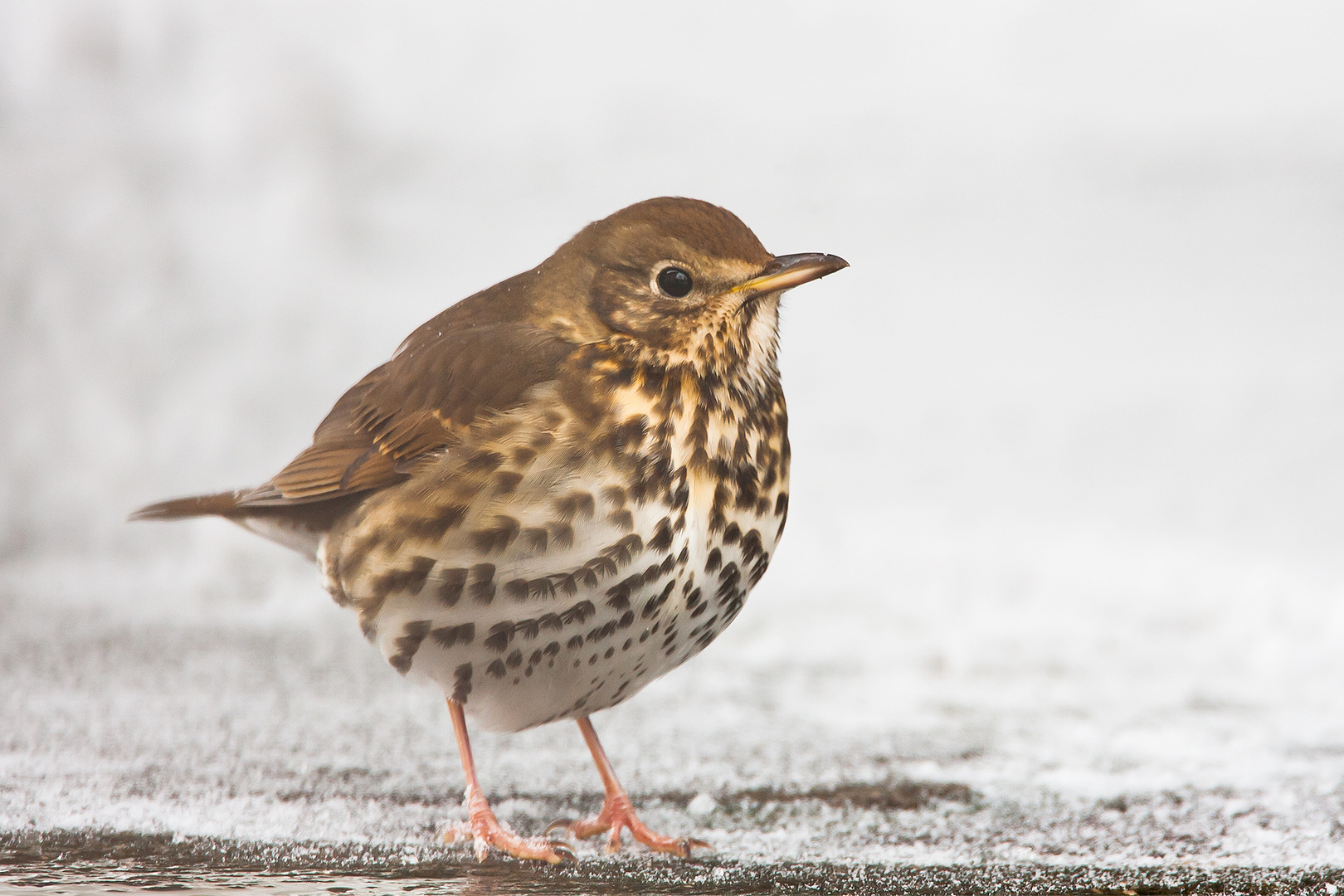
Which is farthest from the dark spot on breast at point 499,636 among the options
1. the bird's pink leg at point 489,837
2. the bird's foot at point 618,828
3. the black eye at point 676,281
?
the black eye at point 676,281

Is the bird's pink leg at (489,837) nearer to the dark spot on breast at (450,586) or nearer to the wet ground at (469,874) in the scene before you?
the wet ground at (469,874)

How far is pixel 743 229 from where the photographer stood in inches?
86.5

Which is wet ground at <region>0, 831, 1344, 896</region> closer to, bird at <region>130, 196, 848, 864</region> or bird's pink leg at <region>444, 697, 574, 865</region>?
bird's pink leg at <region>444, 697, 574, 865</region>

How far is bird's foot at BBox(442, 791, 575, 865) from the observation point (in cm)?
222

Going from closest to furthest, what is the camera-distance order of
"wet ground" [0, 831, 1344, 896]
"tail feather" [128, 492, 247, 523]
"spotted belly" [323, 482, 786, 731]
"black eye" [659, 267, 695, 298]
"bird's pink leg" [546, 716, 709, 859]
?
"wet ground" [0, 831, 1344, 896] → "spotted belly" [323, 482, 786, 731] → "black eye" [659, 267, 695, 298] → "bird's pink leg" [546, 716, 709, 859] → "tail feather" [128, 492, 247, 523]

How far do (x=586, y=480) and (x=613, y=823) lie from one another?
0.69m

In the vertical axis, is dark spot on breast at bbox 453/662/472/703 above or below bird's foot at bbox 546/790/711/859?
above

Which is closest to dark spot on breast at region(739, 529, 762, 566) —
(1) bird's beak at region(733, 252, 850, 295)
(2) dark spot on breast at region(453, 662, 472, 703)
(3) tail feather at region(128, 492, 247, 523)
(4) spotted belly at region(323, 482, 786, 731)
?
(4) spotted belly at region(323, 482, 786, 731)

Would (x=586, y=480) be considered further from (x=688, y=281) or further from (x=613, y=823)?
(x=613, y=823)

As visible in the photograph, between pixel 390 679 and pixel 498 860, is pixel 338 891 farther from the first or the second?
pixel 390 679

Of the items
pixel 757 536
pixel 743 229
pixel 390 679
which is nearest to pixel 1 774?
pixel 390 679

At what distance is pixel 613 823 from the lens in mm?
2441

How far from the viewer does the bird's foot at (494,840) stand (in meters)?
2.22

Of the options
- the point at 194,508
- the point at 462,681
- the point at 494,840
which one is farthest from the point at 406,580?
the point at 194,508
